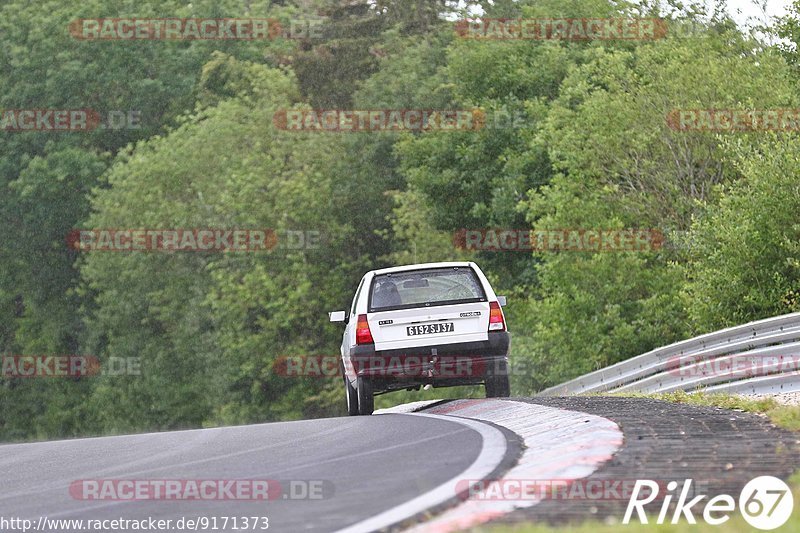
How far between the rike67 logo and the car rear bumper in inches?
353

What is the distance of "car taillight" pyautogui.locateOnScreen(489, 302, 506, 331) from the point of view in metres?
16.7

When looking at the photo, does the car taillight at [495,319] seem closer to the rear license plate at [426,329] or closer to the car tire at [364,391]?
the rear license plate at [426,329]

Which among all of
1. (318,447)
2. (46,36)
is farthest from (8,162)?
(318,447)

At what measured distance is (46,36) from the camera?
2379 inches

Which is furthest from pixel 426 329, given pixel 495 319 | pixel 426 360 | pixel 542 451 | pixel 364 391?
pixel 542 451

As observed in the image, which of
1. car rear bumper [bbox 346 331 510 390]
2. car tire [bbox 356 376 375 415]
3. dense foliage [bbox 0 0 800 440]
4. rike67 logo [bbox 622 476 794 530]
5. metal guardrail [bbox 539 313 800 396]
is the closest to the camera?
rike67 logo [bbox 622 476 794 530]

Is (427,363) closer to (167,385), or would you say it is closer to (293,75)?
(167,385)

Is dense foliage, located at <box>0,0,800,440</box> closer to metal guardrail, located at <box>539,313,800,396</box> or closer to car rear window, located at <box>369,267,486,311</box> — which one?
metal guardrail, located at <box>539,313,800,396</box>

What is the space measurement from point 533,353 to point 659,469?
86.9 ft

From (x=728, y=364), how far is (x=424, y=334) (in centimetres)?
371

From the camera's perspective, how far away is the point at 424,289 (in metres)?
17.0

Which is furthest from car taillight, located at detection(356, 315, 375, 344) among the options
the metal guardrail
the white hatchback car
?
the metal guardrail

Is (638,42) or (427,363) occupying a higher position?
(638,42)

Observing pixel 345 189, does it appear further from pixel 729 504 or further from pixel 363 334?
pixel 729 504
